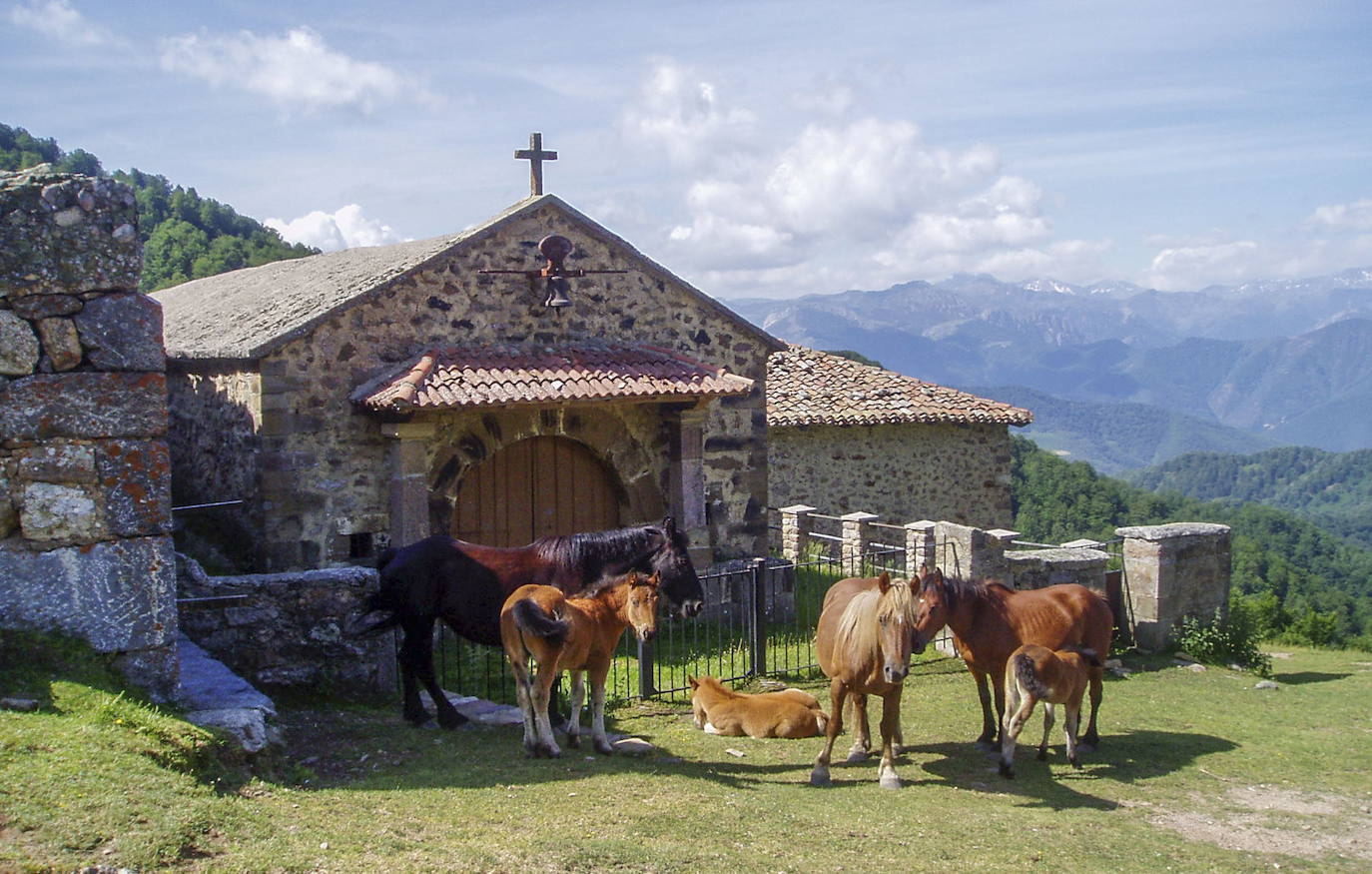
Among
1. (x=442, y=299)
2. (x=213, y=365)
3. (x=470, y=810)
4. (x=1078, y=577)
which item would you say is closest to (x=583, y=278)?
(x=442, y=299)

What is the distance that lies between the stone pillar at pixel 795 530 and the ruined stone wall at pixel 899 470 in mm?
3501

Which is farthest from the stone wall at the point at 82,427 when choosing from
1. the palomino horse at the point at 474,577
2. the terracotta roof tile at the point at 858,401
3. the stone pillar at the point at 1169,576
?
the terracotta roof tile at the point at 858,401

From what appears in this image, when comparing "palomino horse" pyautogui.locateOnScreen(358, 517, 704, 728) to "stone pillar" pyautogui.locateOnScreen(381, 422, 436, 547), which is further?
"stone pillar" pyautogui.locateOnScreen(381, 422, 436, 547)

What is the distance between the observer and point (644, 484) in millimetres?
13703

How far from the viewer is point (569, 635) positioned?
290 inches

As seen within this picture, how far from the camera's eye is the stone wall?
616 cm

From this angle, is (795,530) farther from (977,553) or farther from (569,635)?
(569,635)

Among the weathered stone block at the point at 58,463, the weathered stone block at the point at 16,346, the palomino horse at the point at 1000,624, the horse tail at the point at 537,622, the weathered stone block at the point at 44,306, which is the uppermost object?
the weathered stone block at the point at 44,306

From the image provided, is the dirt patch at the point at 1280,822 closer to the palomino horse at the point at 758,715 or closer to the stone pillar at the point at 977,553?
the palomino horse at the point at 758,715

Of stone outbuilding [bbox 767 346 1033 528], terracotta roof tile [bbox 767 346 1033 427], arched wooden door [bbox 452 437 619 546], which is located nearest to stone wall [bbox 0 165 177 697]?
arched wooden door [bbox 452 437 619 546]

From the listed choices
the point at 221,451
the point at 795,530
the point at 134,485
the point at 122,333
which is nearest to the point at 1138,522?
the point at 795,530

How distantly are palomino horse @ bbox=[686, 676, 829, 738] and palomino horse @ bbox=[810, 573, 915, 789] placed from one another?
2.24 feet

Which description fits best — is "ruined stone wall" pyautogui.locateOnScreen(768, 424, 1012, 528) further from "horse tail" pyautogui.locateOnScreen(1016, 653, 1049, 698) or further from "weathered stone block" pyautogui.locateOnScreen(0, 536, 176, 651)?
"weathered stone block" pyautogui.locateOnScreen(0, 536, 176, 651)

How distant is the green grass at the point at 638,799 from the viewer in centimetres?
495
